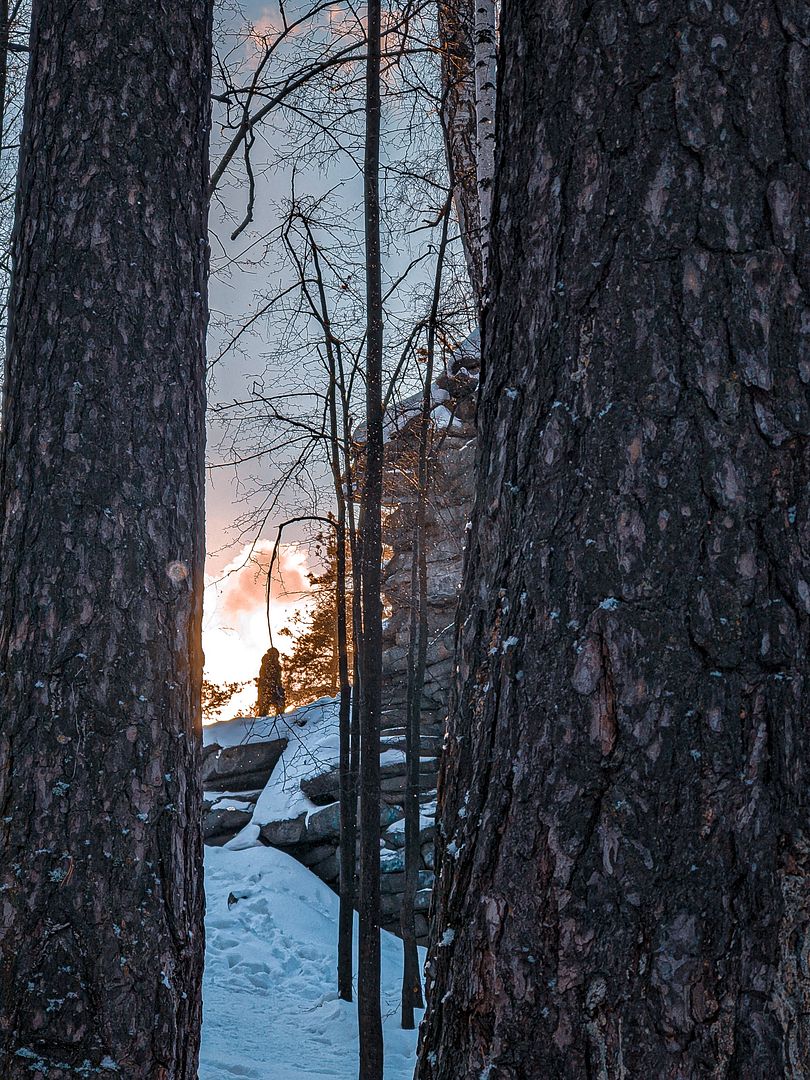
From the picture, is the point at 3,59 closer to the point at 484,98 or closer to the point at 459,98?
the point at 459,98

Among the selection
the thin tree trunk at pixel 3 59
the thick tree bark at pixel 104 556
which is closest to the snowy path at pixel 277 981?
the thick tree bark at pixel 104 556

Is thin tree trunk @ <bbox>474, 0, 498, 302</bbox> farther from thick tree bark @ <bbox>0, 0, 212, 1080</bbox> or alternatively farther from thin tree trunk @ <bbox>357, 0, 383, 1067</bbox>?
thin tree trunk @ <bbox>357, 0, 383, 1067</bbox>

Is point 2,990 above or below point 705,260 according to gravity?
below

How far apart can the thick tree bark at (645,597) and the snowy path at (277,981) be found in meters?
7.10

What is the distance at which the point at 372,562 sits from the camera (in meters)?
7.51

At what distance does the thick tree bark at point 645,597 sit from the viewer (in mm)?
1132

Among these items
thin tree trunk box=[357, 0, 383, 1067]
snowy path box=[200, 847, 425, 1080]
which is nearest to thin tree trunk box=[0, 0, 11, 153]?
thin tree trunk box=[357, 0, 383, 1067]

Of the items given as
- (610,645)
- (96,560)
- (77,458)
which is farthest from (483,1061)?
(77,458)

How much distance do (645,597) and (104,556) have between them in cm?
182

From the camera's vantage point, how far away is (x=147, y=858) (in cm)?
249

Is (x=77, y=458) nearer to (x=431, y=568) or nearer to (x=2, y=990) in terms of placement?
(x=2, y=990)

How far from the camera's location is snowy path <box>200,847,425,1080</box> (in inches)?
316

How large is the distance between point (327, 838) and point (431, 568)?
6.47 metres

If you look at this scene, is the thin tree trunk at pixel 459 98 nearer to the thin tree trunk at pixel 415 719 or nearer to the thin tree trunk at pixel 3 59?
Result: the thin tree trunk at pixel 415 719
